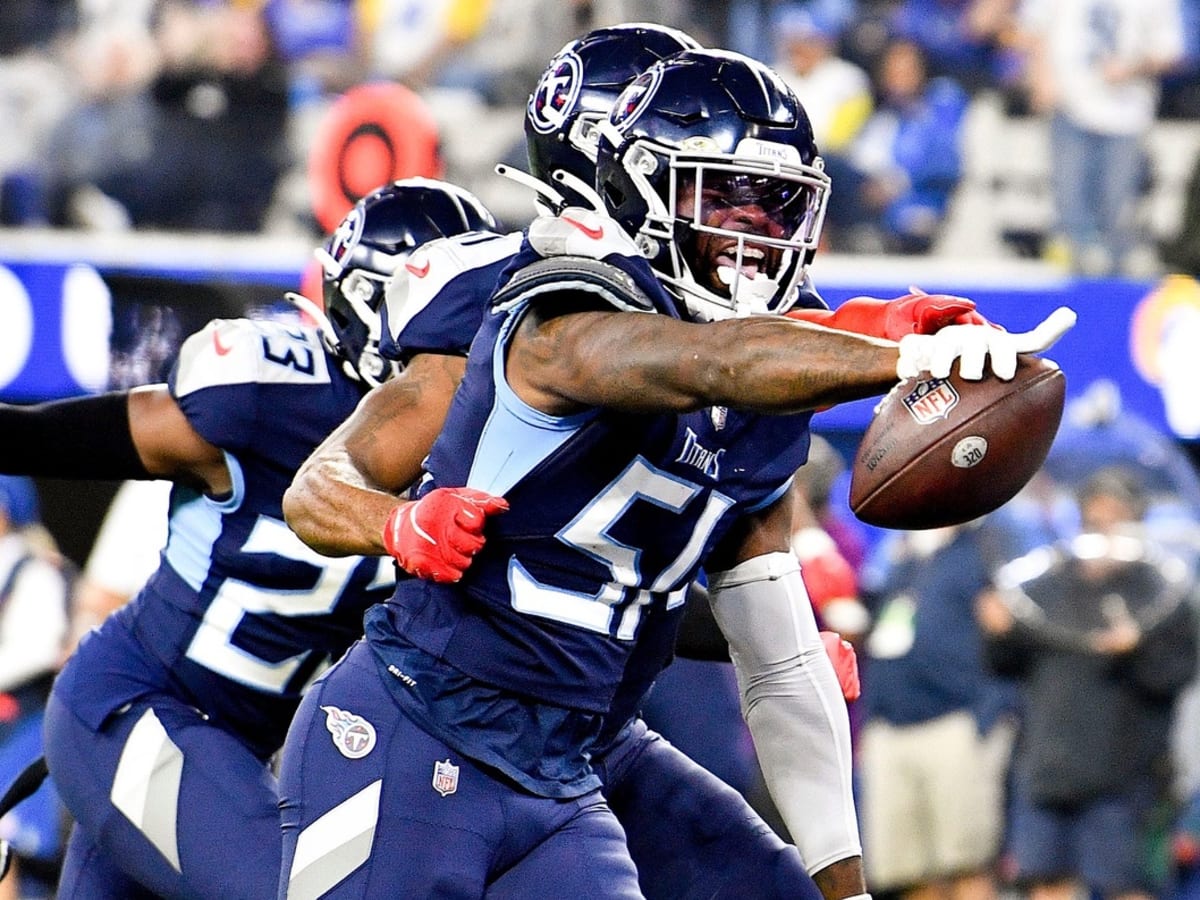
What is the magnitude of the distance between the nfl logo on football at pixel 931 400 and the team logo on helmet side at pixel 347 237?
142 centimetres

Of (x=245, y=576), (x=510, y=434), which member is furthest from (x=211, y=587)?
(x=510, y=434)

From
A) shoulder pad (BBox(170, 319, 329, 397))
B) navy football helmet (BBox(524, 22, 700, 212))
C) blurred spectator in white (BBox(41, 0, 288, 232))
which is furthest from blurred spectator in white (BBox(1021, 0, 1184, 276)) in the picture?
shoulder pad (BBox(170, 319, 329, 397))

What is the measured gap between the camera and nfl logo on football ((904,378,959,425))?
2314 mm

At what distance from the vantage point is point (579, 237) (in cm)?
240

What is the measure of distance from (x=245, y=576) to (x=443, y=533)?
112cm

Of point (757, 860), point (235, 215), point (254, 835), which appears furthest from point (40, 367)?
point (757, 860)

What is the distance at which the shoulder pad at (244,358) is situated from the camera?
327 centimetres

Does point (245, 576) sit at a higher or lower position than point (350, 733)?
lower

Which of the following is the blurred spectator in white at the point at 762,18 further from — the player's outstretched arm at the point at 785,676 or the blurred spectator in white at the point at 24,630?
the player's outstretched arm at the point at 785,676

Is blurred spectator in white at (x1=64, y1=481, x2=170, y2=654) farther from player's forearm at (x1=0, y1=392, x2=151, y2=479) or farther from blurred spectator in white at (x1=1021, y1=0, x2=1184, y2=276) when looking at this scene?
blurred spectator in white at (x1=1021, y1=0, x2=1184, y2=276)

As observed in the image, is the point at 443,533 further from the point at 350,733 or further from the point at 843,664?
the point at 843,664

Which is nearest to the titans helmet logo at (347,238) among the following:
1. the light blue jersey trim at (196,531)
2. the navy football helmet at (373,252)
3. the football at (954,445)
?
the navy football helmet at (373,252)

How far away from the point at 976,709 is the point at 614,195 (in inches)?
171

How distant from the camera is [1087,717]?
6117mm
